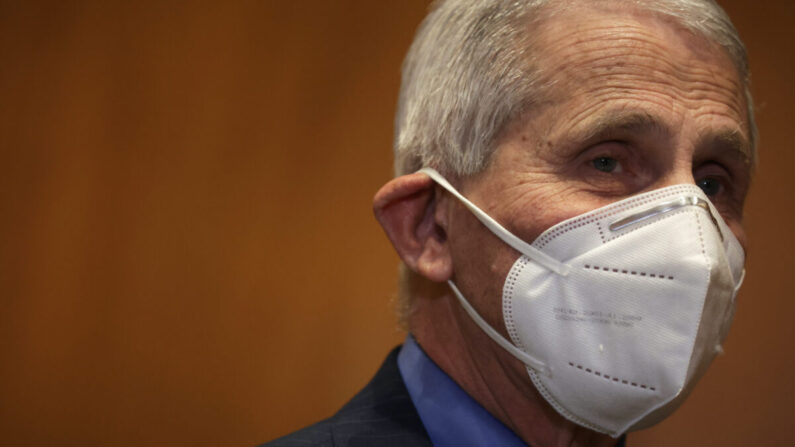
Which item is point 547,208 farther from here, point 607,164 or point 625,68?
point 625,68

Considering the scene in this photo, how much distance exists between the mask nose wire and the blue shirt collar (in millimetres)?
317

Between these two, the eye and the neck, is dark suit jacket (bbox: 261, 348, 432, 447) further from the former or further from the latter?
the eye

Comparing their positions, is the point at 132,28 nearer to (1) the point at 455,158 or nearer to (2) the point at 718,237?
(1) the point at 455,158

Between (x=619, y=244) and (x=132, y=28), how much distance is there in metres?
1.52

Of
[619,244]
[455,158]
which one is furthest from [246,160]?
[619,244]

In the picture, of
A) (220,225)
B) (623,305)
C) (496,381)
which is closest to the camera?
(623,305)

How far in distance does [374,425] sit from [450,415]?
5.3 inches

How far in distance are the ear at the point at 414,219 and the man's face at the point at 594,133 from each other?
0.28ft

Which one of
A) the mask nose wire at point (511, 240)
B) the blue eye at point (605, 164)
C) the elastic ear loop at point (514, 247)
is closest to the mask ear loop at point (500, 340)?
the elastic ear loop at point (514, 247)

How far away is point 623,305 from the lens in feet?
3.52

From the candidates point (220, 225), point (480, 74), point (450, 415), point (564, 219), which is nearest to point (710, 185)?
point (564, 219)

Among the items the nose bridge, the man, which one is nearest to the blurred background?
the man

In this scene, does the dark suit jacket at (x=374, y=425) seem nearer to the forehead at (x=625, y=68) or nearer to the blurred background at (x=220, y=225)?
the forehead at (x=625, y=68)

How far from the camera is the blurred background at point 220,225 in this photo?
1.95 meters
